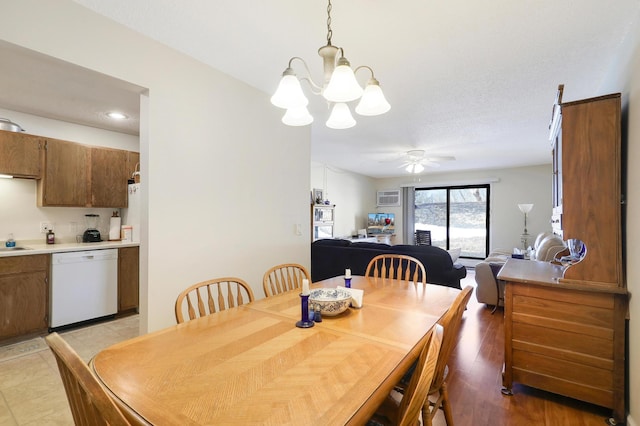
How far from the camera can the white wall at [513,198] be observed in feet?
21.4

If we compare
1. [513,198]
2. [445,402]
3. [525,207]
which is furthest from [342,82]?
[513,198]

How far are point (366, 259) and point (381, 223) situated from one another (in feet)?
14.6

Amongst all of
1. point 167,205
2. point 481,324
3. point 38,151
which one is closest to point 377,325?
point 167,205

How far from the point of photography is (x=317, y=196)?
6.23 m

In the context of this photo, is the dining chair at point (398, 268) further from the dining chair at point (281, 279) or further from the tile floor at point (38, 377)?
the tile floor at point (38, 377)

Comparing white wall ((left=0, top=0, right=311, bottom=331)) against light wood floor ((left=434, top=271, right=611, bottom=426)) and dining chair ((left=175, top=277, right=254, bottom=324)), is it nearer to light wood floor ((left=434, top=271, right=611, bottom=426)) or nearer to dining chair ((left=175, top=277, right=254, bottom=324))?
dining chair ((left=175, top=277, right=254, bottom=324))

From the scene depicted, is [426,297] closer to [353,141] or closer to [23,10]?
[23,10]

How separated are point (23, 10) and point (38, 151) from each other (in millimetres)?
2282

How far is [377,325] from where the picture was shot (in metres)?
1.36

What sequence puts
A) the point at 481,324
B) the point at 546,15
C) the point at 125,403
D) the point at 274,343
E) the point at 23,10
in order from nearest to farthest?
the point at 125,403
the point at 274,343
the point at 23,10
the point at 546,15
the point at 481,324

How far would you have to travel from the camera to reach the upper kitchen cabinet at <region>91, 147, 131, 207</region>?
365 cm

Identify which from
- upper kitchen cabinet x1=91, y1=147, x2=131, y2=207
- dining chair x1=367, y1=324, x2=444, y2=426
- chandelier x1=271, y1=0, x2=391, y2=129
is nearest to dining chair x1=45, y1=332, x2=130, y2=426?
dining chair x1=367, y1=324, x2=444, y2=426

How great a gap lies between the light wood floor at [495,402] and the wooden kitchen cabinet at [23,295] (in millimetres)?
3670

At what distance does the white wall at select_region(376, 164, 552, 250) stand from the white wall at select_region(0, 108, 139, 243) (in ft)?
24.2
